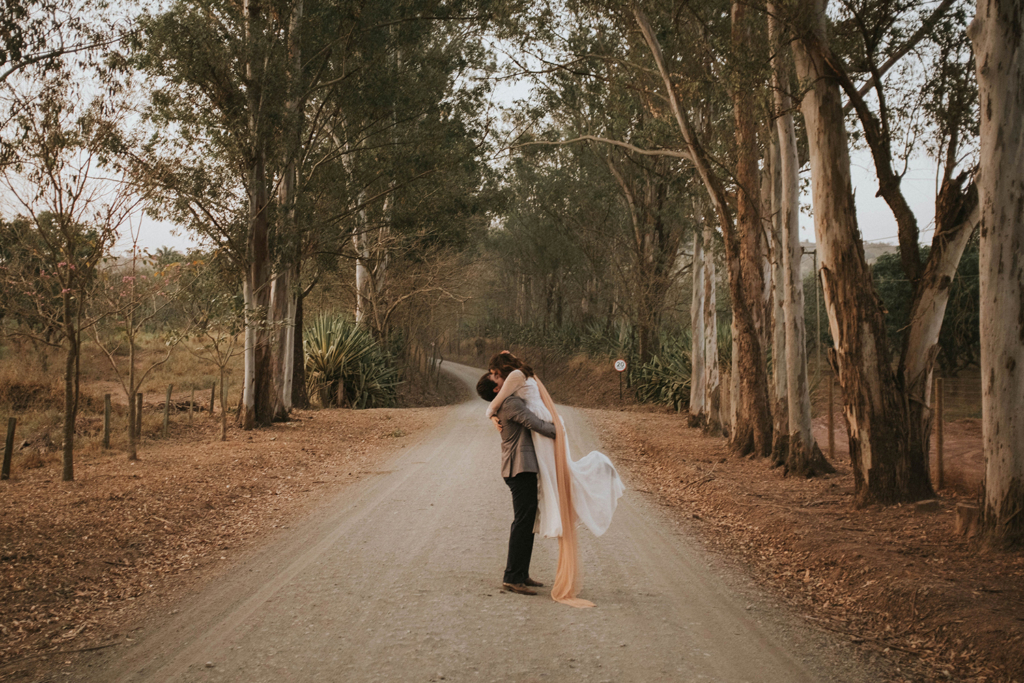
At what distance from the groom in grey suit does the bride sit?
5 centimetres

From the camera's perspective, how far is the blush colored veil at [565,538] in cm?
546

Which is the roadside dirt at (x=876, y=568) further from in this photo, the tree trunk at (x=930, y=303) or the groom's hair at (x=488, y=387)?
the groom's hair at (x=488, y=387)

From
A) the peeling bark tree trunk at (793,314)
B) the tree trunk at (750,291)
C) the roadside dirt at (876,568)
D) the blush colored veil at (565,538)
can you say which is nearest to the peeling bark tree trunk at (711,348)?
the tree trunk at (750,291)

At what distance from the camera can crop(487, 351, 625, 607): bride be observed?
5.68 m

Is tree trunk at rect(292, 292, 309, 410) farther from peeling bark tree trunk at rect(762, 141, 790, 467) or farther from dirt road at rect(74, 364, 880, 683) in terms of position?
dirt road at rect(74, 364, 880, 683)

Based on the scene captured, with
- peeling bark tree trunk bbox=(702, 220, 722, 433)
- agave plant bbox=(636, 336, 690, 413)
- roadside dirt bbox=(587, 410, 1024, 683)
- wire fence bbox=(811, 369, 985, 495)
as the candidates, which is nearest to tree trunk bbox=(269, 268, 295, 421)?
peeling bark tree trunk bbox=(702, 220, 722, 433)

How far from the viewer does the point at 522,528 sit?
5730 millimetres

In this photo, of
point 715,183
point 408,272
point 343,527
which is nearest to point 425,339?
point 408,272

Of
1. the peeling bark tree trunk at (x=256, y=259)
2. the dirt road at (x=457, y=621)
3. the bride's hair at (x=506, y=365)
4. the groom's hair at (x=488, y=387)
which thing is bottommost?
the dirt road at (x=457, y=621)

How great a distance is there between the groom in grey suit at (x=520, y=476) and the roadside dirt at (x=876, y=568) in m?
1.91

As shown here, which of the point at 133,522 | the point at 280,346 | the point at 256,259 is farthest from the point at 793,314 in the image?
the point at 280,346

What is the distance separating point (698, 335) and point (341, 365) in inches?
422

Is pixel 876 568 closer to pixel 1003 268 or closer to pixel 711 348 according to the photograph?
pixel 1003 268

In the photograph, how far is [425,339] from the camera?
3712 cm
